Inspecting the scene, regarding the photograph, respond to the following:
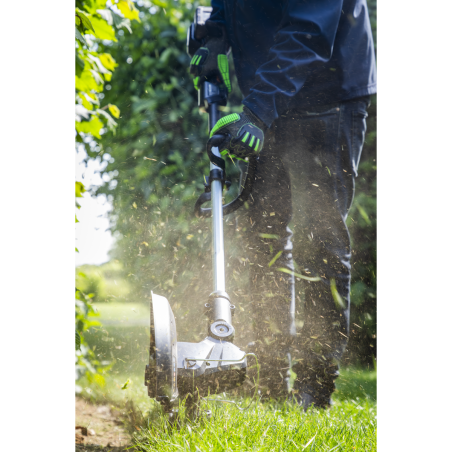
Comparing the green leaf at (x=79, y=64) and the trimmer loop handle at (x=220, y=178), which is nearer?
the green leaf at (x=79, y=64)

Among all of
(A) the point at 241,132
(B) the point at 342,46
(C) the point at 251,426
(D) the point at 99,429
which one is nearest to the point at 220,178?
(A) the point at 241,132

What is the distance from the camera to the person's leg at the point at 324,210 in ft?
5.41

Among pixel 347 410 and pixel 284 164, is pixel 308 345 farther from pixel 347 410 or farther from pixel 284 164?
pixel 284 164

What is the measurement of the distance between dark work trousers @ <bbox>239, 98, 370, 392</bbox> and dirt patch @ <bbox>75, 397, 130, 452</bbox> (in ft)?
2.28

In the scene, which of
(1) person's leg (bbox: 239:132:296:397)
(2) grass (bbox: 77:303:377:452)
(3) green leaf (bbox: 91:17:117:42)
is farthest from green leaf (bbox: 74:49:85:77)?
(2) grass (bbox: 77:303:377:452)

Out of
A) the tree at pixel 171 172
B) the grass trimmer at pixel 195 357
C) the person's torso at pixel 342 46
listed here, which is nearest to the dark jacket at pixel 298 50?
the person's torso at pixel 342 46

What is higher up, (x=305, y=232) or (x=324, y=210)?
(x=324, y=210)

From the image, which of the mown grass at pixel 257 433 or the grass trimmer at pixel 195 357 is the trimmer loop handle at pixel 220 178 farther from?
the mown grass at pixel 257 433

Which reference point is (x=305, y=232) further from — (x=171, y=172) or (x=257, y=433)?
(x=171, y=172)

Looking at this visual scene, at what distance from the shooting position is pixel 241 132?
58.1 inches

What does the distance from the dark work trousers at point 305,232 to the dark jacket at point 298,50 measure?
4.1 inches

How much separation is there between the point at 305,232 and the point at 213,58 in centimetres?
101
